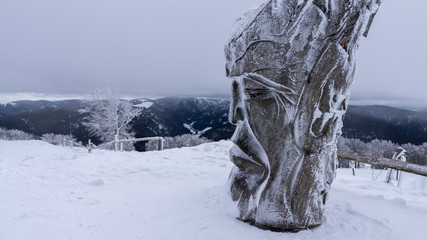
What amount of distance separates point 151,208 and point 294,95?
8.55 feet

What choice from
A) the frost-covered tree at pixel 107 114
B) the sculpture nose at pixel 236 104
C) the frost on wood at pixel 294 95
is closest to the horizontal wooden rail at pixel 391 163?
the frost on wood at pixel 294 95

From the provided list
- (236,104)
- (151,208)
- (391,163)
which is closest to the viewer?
(236,104)

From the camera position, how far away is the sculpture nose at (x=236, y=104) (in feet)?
10.6

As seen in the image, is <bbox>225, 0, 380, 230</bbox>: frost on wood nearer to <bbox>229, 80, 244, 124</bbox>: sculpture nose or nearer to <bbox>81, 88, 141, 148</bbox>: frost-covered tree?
<bbox>229, 80, 244, 124</bbox>: sculpture nose

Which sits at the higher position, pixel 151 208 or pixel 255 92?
pixel 255 92

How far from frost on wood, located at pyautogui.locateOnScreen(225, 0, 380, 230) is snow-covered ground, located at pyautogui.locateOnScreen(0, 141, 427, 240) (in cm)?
37

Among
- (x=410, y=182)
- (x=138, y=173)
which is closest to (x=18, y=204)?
(x=138, y=173)

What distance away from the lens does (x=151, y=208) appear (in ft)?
11.5

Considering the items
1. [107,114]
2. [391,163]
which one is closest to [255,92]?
[391,163]

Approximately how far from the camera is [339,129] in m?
3.01

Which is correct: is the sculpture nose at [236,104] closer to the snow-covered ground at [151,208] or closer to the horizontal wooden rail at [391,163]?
the snow-covered ground at [151,208]

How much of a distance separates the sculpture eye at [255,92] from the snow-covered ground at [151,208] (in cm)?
149

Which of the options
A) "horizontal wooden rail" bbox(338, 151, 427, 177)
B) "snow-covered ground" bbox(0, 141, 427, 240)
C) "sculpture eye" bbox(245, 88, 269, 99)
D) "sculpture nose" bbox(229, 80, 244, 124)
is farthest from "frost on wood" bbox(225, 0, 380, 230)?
"horizontal wooden rail" bbox(338, 151, 427, 177)

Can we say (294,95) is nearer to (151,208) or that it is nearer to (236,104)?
(236,104)
